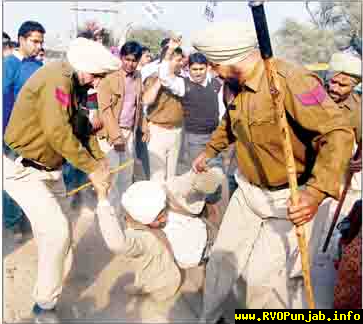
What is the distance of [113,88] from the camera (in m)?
5.25

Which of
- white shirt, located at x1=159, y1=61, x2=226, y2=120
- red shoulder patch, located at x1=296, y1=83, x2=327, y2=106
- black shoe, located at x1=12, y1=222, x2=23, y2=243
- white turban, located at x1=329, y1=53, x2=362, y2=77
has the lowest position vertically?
black shoe, located at x1=12, y1=222, x2=23, y2=243

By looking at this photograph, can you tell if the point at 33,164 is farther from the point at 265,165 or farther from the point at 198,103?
the point at 198,103

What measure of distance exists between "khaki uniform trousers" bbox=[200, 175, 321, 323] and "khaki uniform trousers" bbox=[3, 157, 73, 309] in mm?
1012

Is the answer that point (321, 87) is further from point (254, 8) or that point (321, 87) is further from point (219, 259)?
point (219, 259)

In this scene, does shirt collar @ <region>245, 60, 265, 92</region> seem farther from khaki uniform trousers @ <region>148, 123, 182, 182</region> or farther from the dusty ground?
khaki uniform trousers @ <region>148, 123, 182, 182</region>

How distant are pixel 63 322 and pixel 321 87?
236cm

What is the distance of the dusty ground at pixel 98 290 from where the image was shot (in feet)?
11.8

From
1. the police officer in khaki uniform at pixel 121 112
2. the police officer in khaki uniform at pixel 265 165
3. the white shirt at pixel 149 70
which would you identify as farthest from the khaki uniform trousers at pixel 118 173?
the police officer in khaki uniform at pixel 265 165

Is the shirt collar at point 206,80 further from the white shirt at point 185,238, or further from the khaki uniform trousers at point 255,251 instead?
the khaki uniform trousers at point 255,251

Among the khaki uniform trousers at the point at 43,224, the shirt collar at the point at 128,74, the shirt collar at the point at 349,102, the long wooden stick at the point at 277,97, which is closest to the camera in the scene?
the long wooden stick at the point at 277,97

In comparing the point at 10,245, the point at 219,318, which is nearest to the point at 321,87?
the point at 219,318

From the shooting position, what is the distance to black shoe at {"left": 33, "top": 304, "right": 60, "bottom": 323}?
3320 mm

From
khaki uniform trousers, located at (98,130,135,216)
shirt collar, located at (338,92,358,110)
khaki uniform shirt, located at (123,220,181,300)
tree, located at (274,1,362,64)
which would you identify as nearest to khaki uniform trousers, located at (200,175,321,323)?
khaki uniform shirt, located at (123,220,181,300)

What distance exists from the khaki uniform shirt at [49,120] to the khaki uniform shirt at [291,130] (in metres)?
1.00
